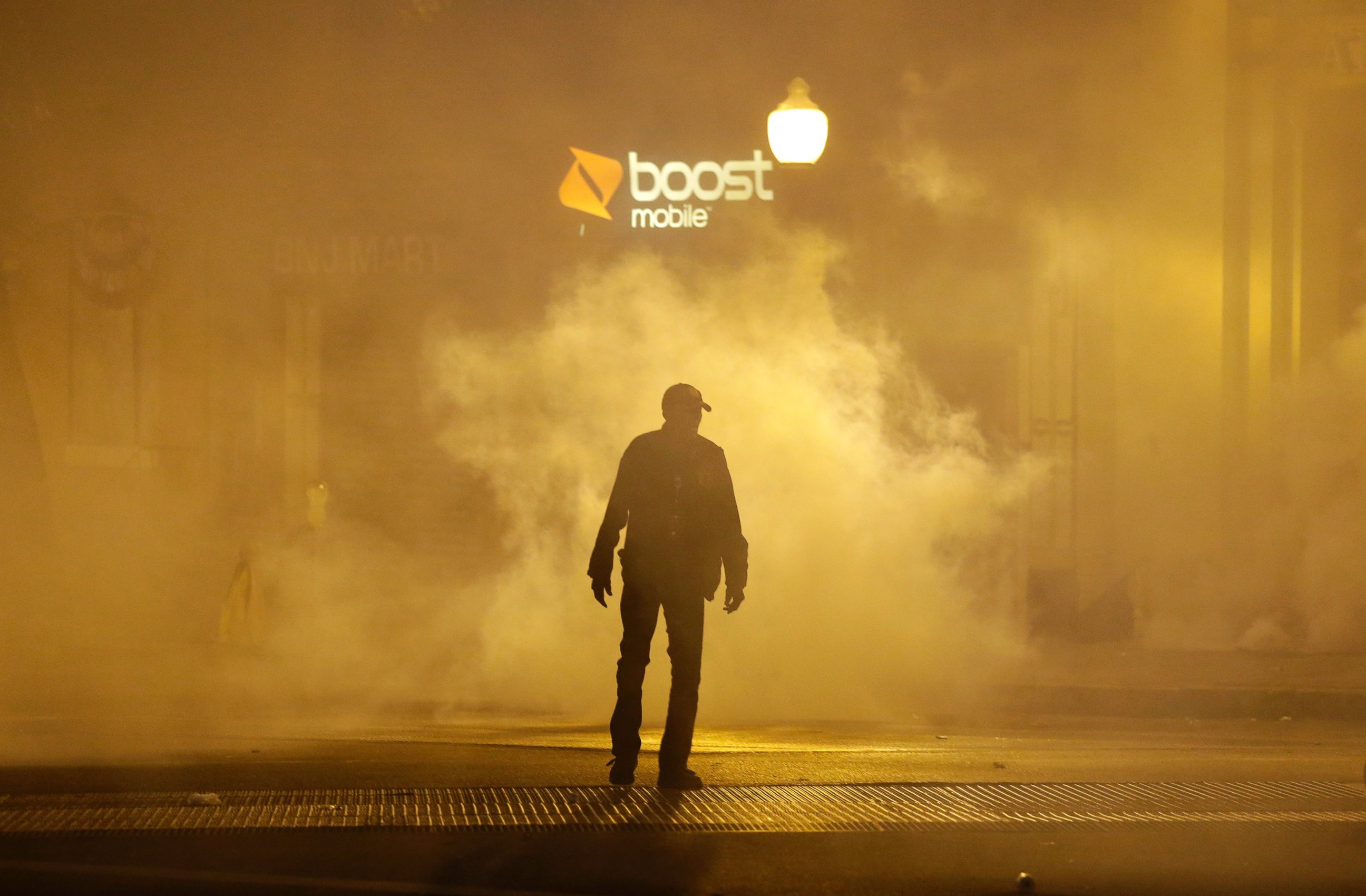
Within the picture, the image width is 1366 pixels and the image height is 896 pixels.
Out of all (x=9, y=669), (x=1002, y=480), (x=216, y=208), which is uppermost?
(x=216, y=208)

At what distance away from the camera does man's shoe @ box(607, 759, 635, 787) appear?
173 inches

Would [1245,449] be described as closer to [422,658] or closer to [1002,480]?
[1002,480]

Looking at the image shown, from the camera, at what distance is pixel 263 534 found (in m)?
11.2

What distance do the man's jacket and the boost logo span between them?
6.49 metres

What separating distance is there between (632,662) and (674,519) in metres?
0.47

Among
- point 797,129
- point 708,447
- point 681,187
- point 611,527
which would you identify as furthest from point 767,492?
point 611,527

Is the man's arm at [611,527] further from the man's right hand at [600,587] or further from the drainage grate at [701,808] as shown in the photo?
the drainage grate at [701,808]

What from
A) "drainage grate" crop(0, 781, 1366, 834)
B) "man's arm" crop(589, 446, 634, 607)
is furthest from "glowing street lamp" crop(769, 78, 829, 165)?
"drainage grate" crop(0, 781, 1366, 834)

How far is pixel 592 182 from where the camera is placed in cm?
1091

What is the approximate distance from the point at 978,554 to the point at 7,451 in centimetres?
714

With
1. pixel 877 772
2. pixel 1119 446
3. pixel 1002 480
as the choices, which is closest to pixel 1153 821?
pixel 877 772

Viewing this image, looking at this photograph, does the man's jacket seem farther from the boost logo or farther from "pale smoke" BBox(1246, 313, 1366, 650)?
the boost logo

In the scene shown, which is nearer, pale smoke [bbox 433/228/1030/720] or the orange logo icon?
pale smoke [bbox 433/228/1030/720]

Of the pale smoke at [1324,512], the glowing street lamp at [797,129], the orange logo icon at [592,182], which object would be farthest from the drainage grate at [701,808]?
the orange logo icon at [592,182]
